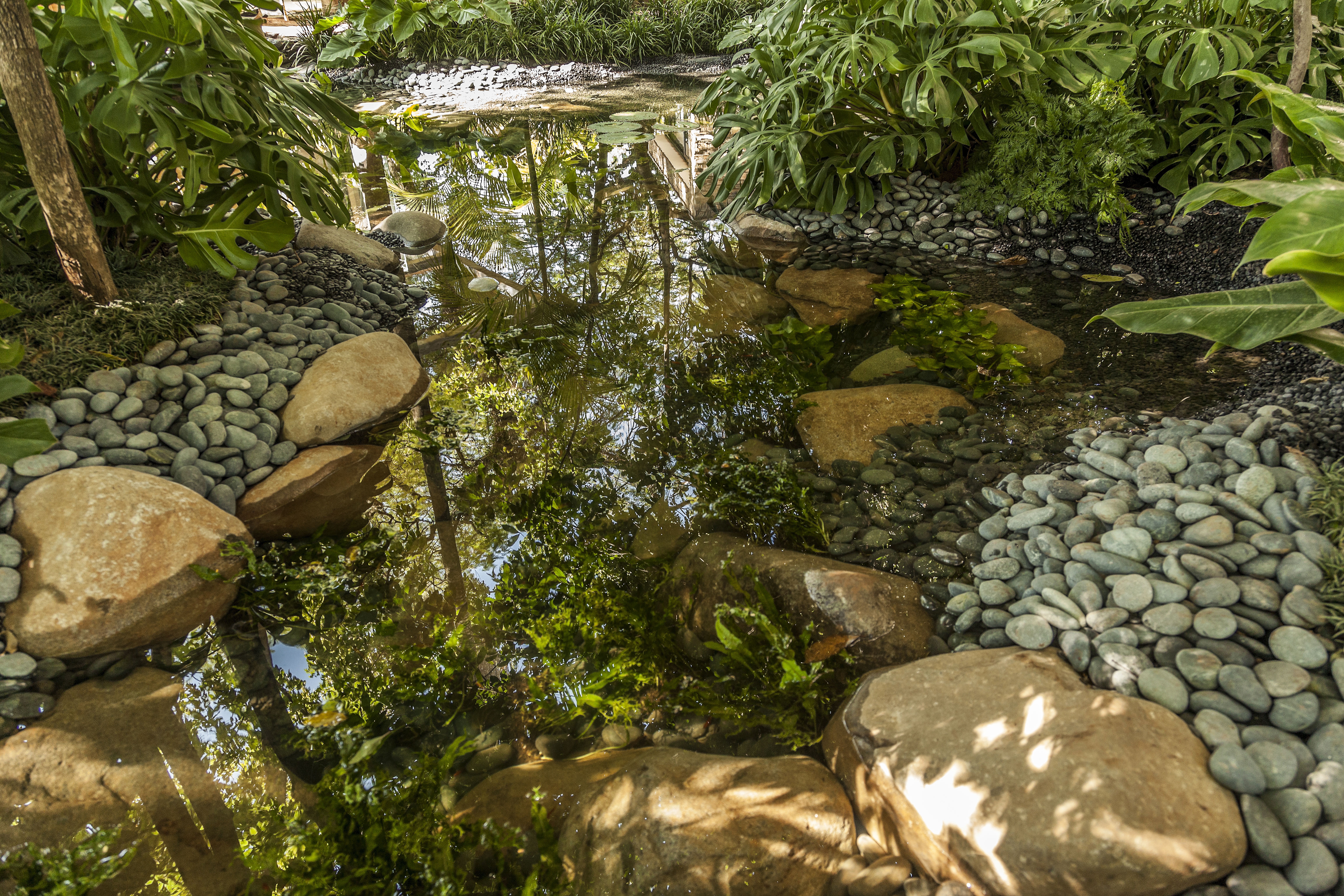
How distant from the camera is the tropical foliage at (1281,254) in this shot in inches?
67.6

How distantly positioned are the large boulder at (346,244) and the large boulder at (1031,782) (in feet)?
14.2

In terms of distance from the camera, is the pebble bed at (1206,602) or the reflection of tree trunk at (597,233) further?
the reflection of tree trunk at (597,233)

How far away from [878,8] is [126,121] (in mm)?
4181

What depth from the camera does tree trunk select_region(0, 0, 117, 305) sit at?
8.67ft

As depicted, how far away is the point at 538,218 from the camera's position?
5910 millimetres

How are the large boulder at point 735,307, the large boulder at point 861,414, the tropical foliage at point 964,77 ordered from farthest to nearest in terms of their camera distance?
the large boulder at point 735,307, the tropical foliage at point 964,77, the large boulder at point 861,414

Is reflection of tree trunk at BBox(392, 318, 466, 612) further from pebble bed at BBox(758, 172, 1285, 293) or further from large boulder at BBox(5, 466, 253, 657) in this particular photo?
pebble bed at BBox(758, 172, 1285, 293)

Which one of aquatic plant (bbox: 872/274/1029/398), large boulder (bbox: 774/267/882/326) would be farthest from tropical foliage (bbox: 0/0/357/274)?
aquatic plant (bbox: 872/274/1029/398)

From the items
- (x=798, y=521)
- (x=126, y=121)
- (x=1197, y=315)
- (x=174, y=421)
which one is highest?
(x=126, y=121)

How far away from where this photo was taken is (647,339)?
4.19 m

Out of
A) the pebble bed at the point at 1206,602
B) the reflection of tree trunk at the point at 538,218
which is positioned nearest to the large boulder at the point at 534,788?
the pebble bed at the point at 1206,602

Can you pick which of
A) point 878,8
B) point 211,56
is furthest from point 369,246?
point 878,8

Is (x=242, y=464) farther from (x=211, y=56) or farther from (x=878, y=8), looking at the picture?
(x=878, y=8)

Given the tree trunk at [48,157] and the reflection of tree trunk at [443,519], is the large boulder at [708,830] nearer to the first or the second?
the reflection of tree trunk at [443,519]
